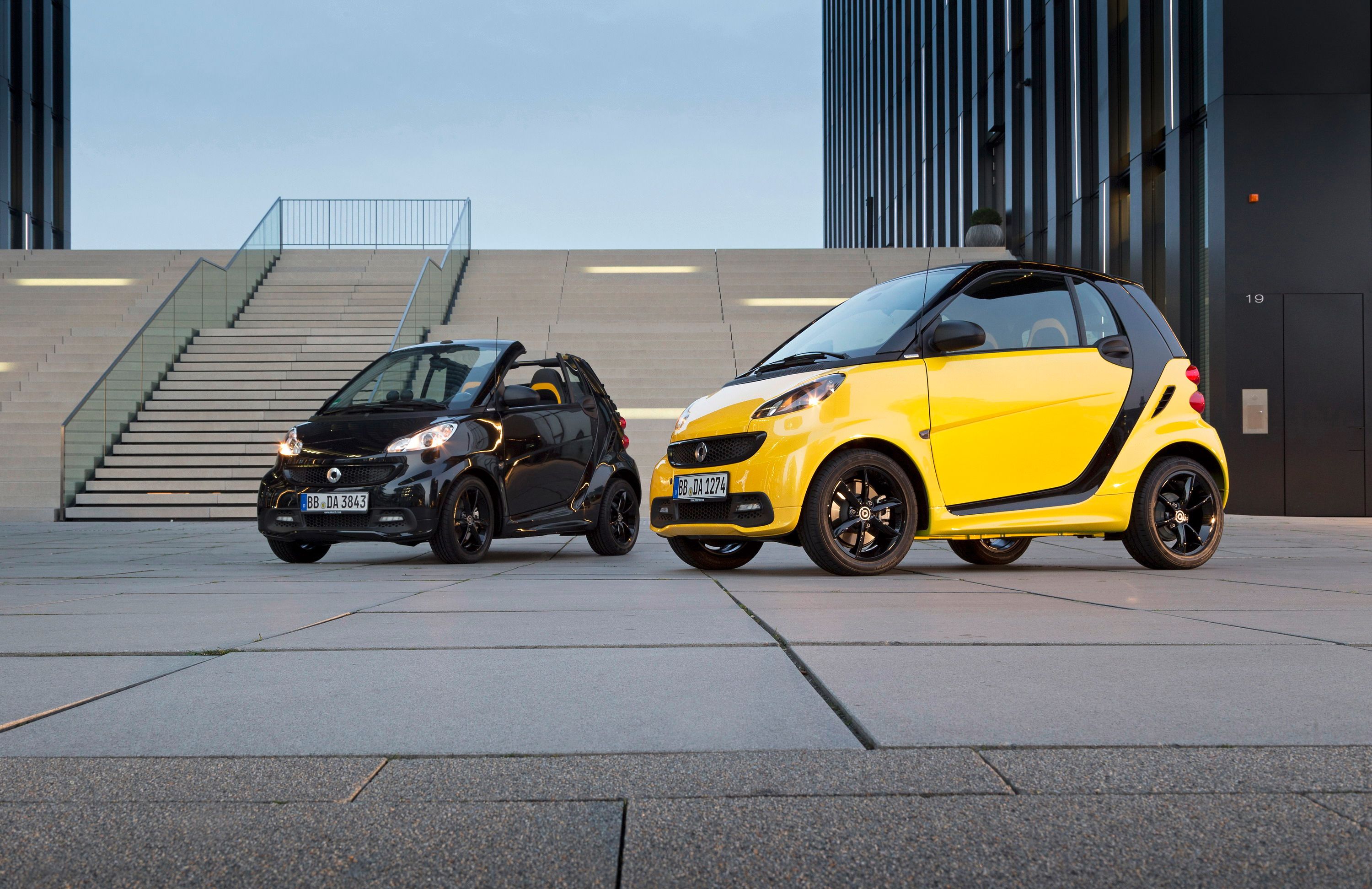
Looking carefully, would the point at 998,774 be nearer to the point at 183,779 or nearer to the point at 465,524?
the point at 183,779

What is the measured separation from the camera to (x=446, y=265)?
77.9 feet

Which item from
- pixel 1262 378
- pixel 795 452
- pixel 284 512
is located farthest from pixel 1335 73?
pixel 284 512

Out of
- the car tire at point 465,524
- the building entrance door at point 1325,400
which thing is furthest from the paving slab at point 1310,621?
the building entrance door at point 1325,400

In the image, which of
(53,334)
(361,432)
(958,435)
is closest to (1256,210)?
(958,435)

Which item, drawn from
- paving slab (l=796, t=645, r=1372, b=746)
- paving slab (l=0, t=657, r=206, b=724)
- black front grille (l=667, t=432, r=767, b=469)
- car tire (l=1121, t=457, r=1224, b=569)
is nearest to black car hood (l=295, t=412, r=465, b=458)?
black front grille (l=667, t=432, r=767, b=469)

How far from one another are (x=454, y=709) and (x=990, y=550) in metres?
5.46

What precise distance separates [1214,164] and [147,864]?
1676 centimetres

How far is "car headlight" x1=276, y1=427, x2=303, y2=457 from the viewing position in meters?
7.79

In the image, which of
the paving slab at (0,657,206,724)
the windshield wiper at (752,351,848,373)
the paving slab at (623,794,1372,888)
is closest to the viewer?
the paving slab at (623,794,1372,888)

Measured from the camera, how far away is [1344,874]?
1579 millimetres

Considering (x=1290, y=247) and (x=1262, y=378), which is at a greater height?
(x=1290, y=247)

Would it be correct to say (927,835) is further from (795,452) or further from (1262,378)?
(1262,378)

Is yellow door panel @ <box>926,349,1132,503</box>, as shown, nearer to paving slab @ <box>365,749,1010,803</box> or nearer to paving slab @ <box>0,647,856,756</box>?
paving slab @ <box>0,647,856,756</box>

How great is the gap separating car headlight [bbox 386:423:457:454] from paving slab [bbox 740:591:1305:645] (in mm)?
3115
